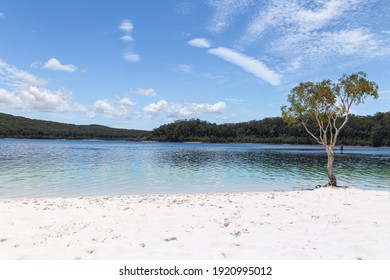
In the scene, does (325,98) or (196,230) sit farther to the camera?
(325,98)

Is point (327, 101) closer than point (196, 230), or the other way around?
point (196, 230)

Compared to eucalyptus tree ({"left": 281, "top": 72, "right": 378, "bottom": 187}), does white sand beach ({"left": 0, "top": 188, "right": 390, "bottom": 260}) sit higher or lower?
lower

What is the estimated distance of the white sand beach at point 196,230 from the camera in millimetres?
8836

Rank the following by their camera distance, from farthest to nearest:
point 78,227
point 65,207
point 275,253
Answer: point 65,207 → point 78,227 → point 275,253

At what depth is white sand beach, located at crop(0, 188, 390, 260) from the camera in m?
8.84

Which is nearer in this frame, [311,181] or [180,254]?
[180,254]

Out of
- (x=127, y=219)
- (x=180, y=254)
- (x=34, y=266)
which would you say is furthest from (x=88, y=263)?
(x=127, y=219)

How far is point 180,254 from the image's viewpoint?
8.65 metres

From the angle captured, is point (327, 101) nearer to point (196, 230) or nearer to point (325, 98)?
point (325, 98)

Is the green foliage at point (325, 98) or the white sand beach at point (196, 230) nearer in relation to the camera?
the white sand beach at point (196, 230)

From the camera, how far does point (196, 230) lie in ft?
36.3

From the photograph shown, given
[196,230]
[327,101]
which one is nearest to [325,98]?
[327,101]

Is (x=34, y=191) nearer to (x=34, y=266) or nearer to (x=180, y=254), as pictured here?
(x=34, y=266)

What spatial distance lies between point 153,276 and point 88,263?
195 centimetres
